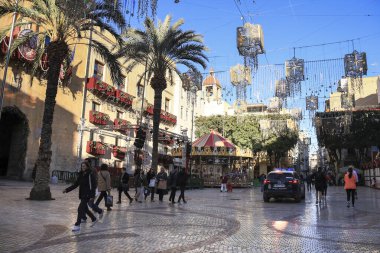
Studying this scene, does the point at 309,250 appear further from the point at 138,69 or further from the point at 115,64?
the point at 138,69

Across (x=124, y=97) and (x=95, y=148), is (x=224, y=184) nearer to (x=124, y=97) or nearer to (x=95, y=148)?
(x=95, y=148)

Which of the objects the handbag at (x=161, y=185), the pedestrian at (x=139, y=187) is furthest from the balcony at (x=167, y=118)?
the pedestrian at (x=139, y=187)

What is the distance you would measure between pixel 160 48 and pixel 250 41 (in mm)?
8734

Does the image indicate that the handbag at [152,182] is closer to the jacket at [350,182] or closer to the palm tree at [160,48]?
the palm tree at [160,48]

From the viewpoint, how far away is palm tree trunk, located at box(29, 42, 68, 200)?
47.2 ft

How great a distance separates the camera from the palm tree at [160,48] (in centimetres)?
2223

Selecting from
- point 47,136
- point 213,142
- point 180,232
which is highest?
point 213,142

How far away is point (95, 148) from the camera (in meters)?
30.5

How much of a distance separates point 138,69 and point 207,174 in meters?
13.7

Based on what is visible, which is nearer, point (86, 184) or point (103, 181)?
point (86, 184)

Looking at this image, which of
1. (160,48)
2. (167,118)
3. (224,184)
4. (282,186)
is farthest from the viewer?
(167,118)

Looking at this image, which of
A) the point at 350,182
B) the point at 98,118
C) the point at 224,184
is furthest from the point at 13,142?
the point at 350,182

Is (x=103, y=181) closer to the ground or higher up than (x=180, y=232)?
higher up

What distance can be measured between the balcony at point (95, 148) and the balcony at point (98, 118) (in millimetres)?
1827
